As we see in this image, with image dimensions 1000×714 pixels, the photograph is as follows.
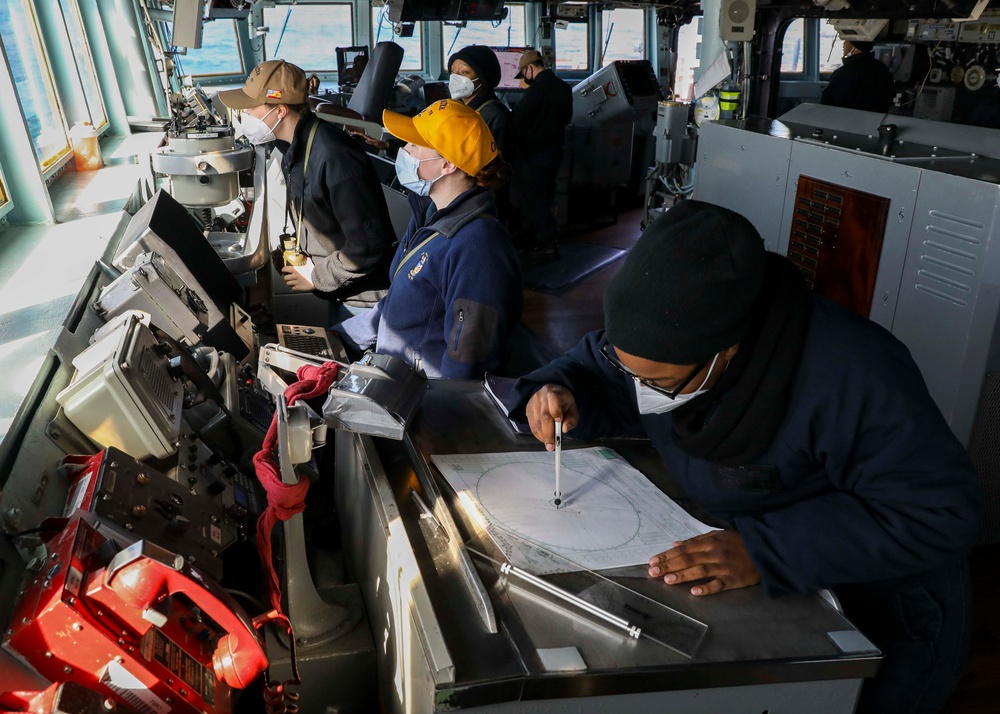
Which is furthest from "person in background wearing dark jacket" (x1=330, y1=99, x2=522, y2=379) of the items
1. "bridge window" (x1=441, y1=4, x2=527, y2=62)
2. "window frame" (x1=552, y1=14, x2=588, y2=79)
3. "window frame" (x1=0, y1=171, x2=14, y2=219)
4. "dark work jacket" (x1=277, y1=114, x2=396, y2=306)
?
"window frame" (x1=552, y1=14, x2=588, y2=79)

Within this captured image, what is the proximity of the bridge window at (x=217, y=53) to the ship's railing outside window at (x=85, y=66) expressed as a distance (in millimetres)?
2614

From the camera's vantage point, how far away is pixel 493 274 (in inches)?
82.0

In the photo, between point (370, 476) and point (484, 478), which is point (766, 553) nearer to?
point (484, 478)

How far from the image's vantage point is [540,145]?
5.99 metres

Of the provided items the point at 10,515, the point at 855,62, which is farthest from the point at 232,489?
Answer: the point at 855,62

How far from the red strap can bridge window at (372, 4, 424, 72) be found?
794 cm

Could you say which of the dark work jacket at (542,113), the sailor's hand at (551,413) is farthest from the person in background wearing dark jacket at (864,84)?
the sailor's hand at (551,413)

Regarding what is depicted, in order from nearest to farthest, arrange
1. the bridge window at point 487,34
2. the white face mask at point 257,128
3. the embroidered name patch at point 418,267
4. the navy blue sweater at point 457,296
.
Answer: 1. the navy blue sweater at point 457,296
2. the embroidered name patch at point 418,267
3. the white face mask at point 257,128
4. the bridge window at point 487,34

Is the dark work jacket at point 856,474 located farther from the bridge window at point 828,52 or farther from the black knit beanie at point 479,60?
the bridge window at point 828,52

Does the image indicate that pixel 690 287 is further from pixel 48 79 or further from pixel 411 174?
pixel 48 79

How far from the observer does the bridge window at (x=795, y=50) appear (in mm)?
9047

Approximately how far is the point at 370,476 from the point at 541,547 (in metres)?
0.36

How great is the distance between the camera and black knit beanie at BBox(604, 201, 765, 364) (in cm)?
104

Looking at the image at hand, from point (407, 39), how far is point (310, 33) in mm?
1032
